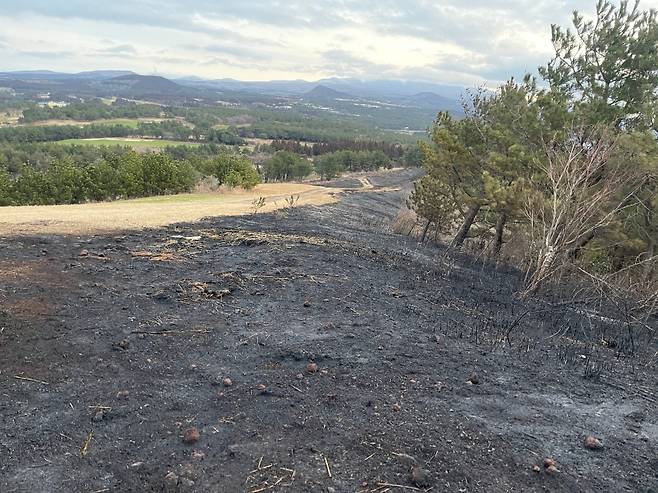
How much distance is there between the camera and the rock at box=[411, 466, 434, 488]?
115 inches

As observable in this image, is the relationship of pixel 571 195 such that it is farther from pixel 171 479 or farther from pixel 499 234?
pixel 171 479

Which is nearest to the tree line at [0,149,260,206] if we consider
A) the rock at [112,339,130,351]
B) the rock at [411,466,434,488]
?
the rock at [112,339,130,351]

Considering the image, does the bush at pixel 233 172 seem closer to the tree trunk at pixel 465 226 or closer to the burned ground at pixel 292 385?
the tree trunk at pixel 465 226

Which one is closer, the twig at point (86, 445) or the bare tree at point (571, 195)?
the twig at point (86, 445)

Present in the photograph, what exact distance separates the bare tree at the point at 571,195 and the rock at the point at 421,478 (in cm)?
586

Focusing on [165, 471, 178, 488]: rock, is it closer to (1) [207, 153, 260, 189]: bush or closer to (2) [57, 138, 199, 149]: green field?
(1) [207, 153, 260, 189]: bush

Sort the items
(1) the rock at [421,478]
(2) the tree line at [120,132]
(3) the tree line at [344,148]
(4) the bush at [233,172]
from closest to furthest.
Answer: (1) the rock at [421,478] → (4) the bush at [233,172] → (3) the tree line at [344,148] → (2) the tree line at [120,132]

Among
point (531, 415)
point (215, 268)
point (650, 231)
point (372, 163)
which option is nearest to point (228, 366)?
point (531, 415)

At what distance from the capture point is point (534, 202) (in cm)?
988

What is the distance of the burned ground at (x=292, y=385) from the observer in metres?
3.04

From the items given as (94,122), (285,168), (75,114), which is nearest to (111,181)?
(285,168)

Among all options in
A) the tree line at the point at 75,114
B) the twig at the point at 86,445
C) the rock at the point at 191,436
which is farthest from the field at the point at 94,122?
the rock at the point at 191,436

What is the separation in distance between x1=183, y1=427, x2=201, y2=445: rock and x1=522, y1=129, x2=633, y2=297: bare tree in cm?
644

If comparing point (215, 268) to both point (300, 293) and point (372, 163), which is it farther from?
point (372, 163)
